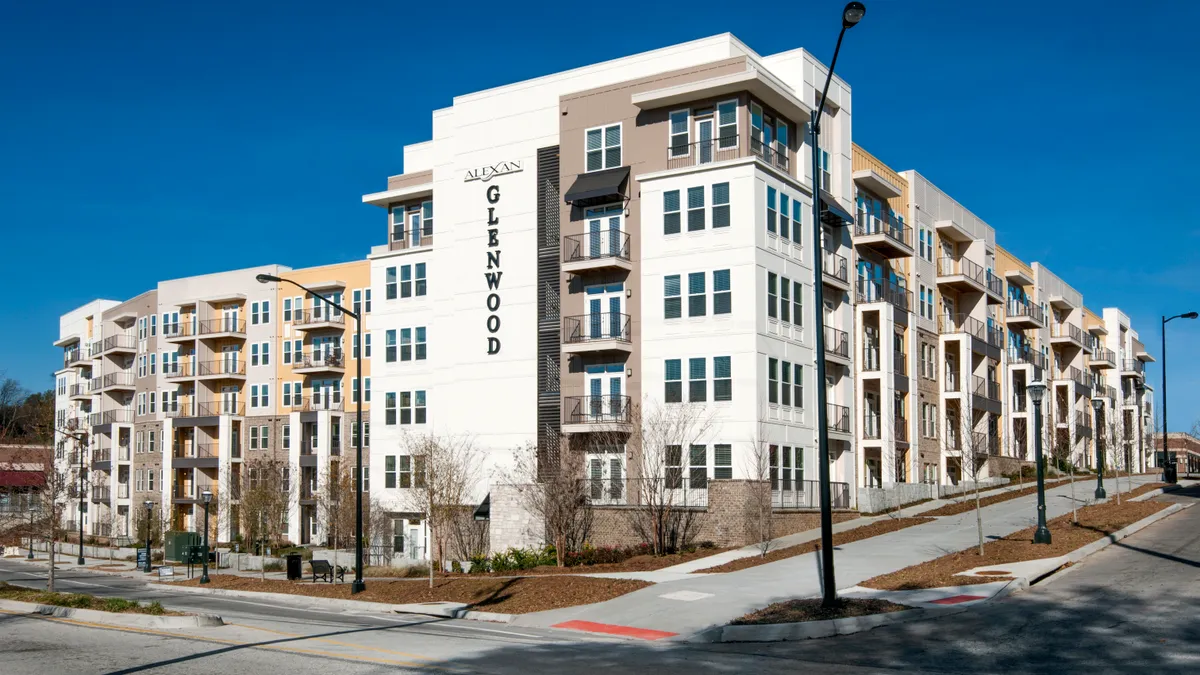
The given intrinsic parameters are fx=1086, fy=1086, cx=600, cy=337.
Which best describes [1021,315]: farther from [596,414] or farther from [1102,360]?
[596,414]

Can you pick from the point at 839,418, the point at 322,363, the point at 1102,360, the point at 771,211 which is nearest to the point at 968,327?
the point at 839,418

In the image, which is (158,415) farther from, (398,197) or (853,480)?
(853,480)

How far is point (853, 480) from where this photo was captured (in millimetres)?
46812

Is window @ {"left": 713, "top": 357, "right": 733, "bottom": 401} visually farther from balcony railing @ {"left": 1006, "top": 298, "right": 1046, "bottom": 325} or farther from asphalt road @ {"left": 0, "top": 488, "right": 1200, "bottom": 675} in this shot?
balcony railing @ {"left": 1006, "top": 298, "right": 1046, "bottom": 325}

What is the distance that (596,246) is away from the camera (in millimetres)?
43625

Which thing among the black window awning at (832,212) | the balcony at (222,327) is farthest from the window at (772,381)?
the balcony at (222,327)

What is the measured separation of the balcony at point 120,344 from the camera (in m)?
87.1

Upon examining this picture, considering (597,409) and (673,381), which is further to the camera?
(597,409)

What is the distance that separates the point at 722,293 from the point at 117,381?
64.9 m

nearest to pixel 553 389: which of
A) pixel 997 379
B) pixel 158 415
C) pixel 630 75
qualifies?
pixel 630 75

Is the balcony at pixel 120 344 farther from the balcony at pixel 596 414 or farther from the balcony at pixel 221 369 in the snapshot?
the balcony at pixel 596 414

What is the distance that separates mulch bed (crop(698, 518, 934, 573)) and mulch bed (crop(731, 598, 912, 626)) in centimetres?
849

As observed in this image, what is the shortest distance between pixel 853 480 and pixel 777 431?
8.34 meters

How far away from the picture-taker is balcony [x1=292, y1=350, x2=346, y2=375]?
232 feet
